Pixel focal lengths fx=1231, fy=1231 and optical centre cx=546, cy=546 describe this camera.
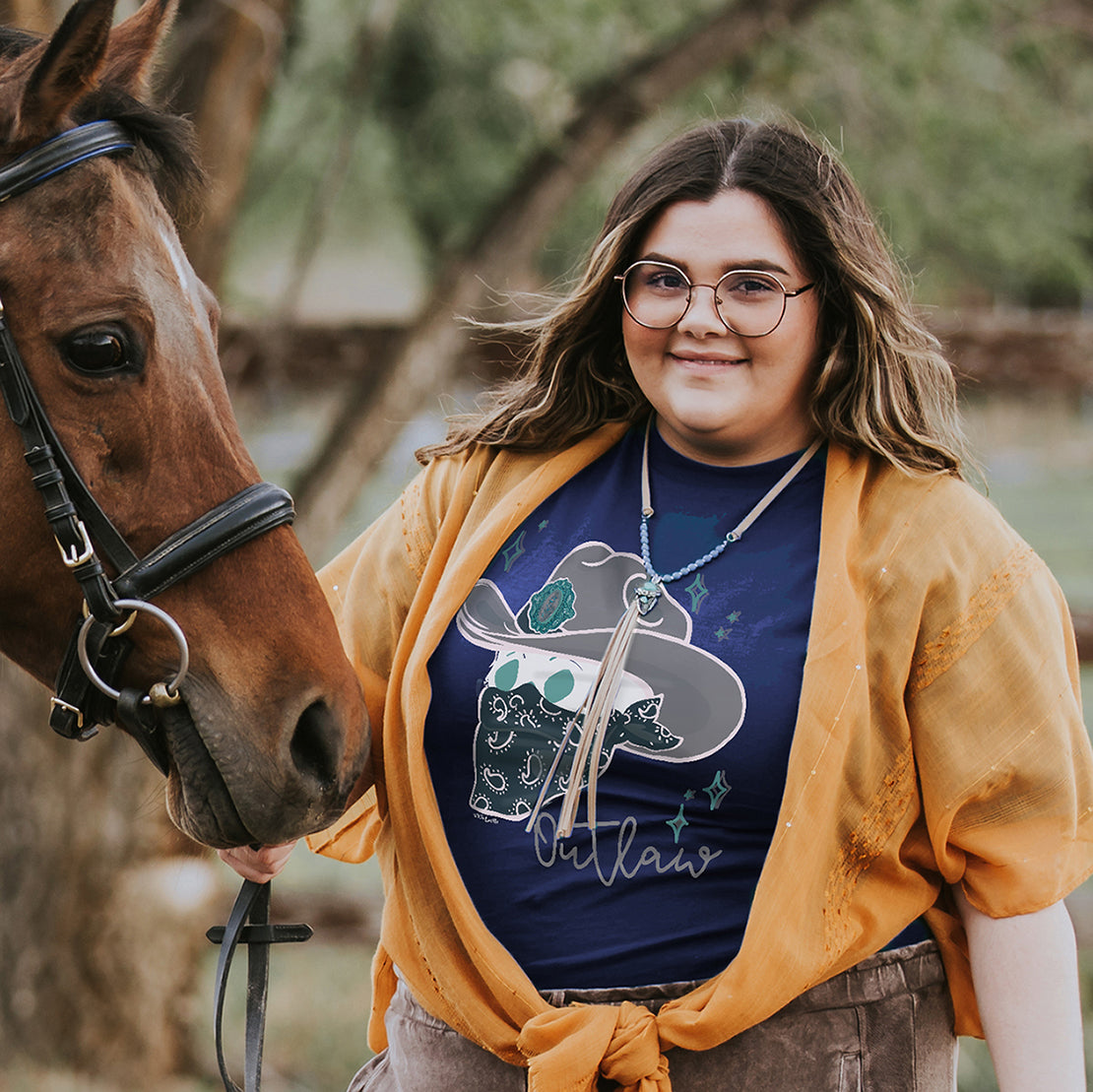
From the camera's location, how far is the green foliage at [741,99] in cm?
442

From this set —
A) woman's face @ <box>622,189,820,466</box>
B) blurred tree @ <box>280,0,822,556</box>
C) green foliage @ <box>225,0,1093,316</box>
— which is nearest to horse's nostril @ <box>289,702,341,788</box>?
woman's face @ <box>622,189,820,466</box>

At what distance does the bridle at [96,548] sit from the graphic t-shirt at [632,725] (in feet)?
1.13

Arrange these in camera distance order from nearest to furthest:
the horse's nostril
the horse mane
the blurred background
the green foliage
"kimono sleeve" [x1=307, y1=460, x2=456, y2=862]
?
1. the horse's nostril
2. the horse mane
3. "kimono sleeve" [x1=307, y1=460, x2=456, y2=862]
4. the blurred background
5. the green foliage

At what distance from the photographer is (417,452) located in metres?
1.97

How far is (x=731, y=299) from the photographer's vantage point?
168cm

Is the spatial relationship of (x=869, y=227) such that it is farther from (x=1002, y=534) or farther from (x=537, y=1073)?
(x=537, y=1073)

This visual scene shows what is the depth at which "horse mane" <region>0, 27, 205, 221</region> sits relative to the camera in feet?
5.66

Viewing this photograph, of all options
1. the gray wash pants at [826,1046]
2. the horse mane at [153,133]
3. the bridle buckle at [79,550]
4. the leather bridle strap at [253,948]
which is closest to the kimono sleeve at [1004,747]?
the gray wash pants at [826,1046]

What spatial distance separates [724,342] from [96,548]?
88cm

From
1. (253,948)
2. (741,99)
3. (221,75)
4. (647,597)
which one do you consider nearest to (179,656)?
(253,948)

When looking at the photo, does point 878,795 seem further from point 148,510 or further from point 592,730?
point 148,510

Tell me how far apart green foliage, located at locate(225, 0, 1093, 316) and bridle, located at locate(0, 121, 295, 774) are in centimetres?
285

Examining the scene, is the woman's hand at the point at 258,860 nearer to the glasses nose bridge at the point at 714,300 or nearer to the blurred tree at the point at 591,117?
the glasses nose bridge at the point at 714,300

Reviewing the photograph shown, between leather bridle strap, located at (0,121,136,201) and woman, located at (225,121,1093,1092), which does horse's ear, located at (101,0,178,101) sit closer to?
leather bridle strap, located at (0,121,136,201)
